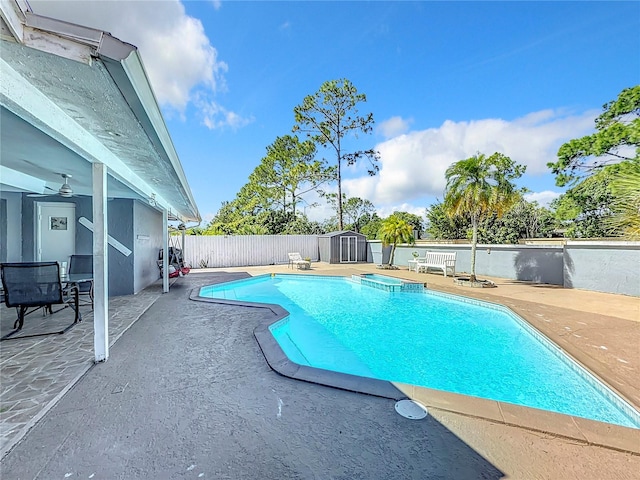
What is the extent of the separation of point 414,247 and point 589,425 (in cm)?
1354

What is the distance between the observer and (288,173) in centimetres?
2483

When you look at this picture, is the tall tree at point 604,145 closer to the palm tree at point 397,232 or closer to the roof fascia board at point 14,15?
the palm tree at point 397,232

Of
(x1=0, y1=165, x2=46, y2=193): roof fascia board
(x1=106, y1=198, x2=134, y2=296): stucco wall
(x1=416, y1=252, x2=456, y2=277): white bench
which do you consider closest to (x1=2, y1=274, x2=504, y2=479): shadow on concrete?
(x1=0, y1=165, x2=46, y2=193): roof fascia board

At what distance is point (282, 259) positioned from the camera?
1805 centimetres

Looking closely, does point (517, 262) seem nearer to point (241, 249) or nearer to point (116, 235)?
point (116, 235)

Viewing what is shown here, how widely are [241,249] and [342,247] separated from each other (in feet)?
20.2

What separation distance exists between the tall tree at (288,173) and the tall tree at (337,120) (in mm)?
1267

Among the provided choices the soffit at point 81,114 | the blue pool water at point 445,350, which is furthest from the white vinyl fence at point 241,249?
the soffit at point 81,114

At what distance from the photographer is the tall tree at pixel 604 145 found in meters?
15.1

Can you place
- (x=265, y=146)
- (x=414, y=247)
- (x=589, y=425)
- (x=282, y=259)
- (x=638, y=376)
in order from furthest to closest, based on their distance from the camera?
(x=265, y=146)
(x=282, y=259)
(x=414, y=247)
(x=638, y=376)
(x=589, y=425)

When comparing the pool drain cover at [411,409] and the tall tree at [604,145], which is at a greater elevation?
the tall tree at [604,145]

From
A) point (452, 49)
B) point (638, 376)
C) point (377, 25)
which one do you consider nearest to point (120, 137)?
point (638, 376)

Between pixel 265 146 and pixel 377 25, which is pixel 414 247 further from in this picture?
pixel 265 146

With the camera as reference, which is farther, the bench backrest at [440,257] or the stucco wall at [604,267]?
the bench backrest at [440,257]
